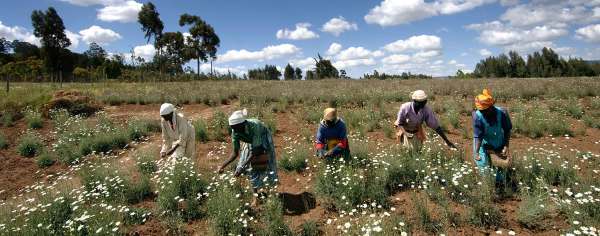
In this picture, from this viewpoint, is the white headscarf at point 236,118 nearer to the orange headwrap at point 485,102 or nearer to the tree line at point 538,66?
the orange headwrap at point 485,102

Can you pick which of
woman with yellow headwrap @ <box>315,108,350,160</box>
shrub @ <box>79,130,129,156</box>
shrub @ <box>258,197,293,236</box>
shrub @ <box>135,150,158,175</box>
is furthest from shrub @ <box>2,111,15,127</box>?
shrub @ <box>258,197,293,236</box>

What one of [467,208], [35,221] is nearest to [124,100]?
[35,221]

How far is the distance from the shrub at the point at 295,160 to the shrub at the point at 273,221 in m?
2.00

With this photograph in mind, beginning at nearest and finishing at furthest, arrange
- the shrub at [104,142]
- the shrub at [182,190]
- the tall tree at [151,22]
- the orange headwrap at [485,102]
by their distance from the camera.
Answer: the orange headwrap at [485,102] → the shrub at [182,190] → the shrub at [104,142] → the tall tree at [151,22]

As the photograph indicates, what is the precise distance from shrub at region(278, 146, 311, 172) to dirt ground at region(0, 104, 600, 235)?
0.14m

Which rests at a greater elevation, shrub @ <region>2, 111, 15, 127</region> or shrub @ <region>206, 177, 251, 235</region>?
shrub @ <region>2, 111, 15, 127</region>

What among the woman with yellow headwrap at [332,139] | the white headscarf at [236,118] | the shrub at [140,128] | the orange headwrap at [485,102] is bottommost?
the shrub at [140,128]

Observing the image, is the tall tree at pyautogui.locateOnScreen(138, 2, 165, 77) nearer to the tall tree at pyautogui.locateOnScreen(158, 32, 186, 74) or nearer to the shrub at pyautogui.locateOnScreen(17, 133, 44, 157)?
the tall tree at pyautogui.locateOnScreen(158, 32, 186, 74)

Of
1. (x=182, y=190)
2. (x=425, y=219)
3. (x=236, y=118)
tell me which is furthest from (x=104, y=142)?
(x=425, y=219)

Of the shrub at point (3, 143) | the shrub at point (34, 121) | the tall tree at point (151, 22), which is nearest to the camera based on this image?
the shrub at point (3, 143)

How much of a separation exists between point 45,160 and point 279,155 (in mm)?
5353

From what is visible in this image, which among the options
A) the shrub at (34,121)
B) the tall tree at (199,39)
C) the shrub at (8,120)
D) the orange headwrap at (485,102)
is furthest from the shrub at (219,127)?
the tall tree at (199,39)

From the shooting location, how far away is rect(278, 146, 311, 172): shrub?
6.56 meters

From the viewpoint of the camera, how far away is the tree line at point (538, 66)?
5147 cm
